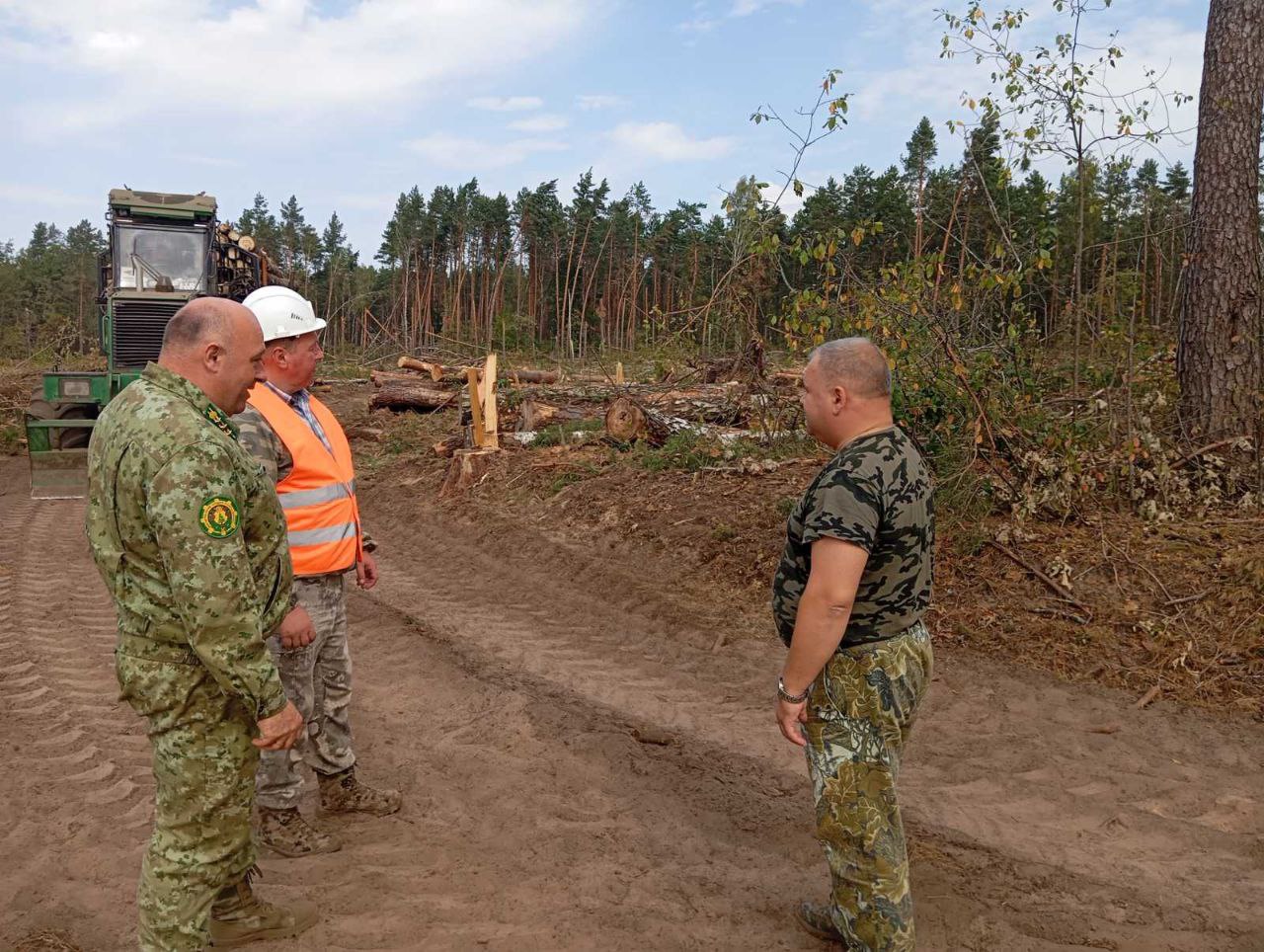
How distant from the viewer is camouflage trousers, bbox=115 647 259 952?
2.49 metres

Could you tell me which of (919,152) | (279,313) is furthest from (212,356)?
(919,152)

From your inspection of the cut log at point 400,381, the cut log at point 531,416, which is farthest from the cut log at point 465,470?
the cut log at point 400,381

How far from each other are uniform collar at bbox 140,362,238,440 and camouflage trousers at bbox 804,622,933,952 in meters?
2.00

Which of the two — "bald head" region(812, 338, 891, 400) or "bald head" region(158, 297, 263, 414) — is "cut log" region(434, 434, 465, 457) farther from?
"bald head" region(812, 338, 891, 400)

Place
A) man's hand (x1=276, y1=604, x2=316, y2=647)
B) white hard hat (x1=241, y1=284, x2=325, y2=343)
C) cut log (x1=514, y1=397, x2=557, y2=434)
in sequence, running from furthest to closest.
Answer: cut log (x1=514, y1=397, x2=557, y2=434) < white hard hat (x1=241, y1=284, x2=325, y2=343) < man's hand (x1=276, y1=604, x2=316, y2=647)

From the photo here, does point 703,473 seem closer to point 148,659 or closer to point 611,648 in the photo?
point 611,648

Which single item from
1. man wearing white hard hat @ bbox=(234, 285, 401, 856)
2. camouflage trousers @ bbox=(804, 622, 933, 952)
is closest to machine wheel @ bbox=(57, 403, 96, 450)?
man wearing white hard hat @ bbox=(234, 285, 401, 856)

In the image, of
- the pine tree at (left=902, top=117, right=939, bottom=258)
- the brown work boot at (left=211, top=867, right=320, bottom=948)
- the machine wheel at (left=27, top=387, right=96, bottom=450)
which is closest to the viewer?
the brown work boot at (left=211, top=867, right=320, bottom=948)

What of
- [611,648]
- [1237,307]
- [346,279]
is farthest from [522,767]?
[346,279]

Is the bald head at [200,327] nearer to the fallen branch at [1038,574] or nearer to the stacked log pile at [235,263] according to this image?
the fallen branch at [1038,574]

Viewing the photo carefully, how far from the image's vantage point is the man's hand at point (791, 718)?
2.75 metres

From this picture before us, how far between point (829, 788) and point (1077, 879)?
1588 mm

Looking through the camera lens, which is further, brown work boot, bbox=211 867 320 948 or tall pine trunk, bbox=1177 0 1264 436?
tall pine trunk, bbox=1177 0 1264 436

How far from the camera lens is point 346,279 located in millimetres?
61625
